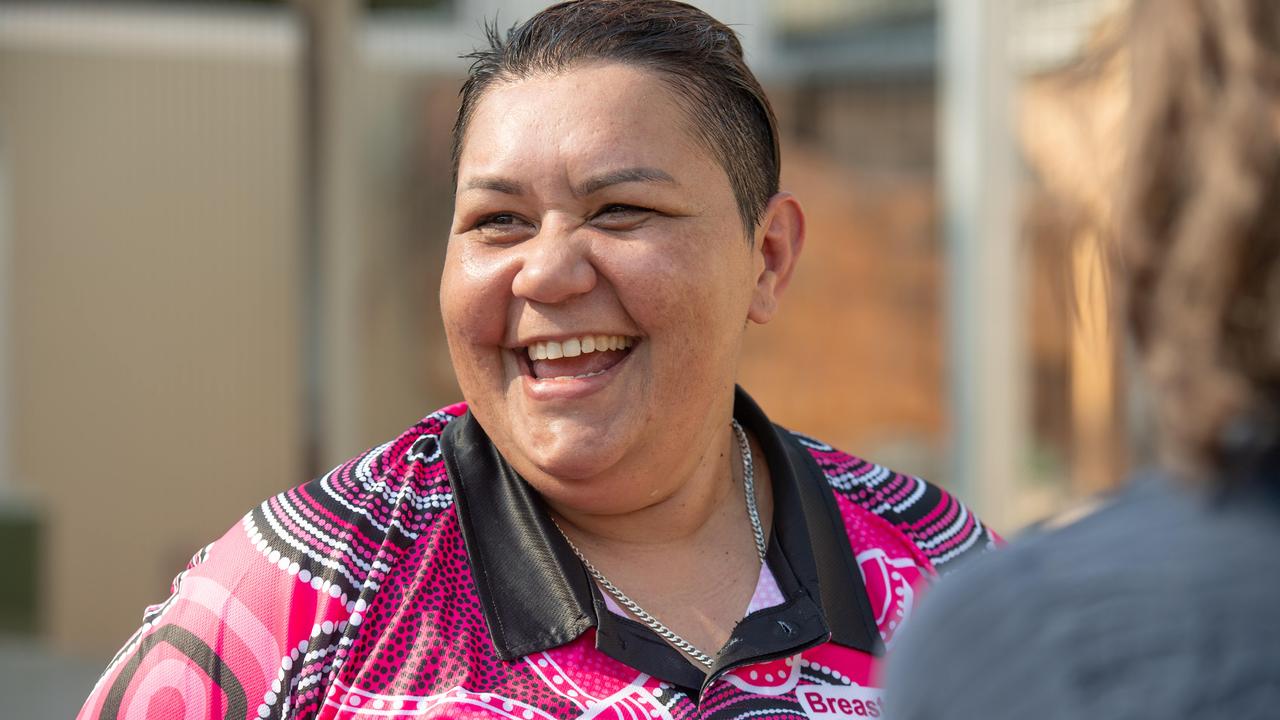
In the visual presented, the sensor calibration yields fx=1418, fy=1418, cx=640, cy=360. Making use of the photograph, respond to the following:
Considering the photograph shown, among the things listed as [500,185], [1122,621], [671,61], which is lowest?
[1122,621]

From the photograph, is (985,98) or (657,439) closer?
(657,439)

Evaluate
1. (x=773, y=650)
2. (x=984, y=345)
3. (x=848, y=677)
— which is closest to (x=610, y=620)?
(x=773, y=650)

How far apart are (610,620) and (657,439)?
29 centimetres

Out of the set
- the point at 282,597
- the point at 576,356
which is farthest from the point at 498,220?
the point at 282,597

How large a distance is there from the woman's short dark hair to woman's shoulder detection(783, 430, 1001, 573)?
0.47 m

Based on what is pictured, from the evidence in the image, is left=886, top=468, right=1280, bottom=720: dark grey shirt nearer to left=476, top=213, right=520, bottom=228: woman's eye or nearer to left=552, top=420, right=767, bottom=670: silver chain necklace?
left=552, top=420, right=767, bottom=670: silver chain necklace

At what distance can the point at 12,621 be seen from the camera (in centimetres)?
601

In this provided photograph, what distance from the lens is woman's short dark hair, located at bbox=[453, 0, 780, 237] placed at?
207 cm

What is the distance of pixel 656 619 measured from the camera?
78.7 inches

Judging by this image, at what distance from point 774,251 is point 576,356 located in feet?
1.51

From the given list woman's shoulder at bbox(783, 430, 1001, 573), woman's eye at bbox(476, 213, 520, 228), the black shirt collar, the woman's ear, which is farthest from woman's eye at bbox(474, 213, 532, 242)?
woman's shoulder at bbox(783, 430, 1001, 573)

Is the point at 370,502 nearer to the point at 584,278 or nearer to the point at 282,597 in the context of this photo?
the point at 282,597

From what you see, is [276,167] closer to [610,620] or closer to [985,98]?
[985,98]

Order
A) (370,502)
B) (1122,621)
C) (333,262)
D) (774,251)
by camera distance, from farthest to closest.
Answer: (333,262) < (774,251) < (370,502) < (1122,621)
